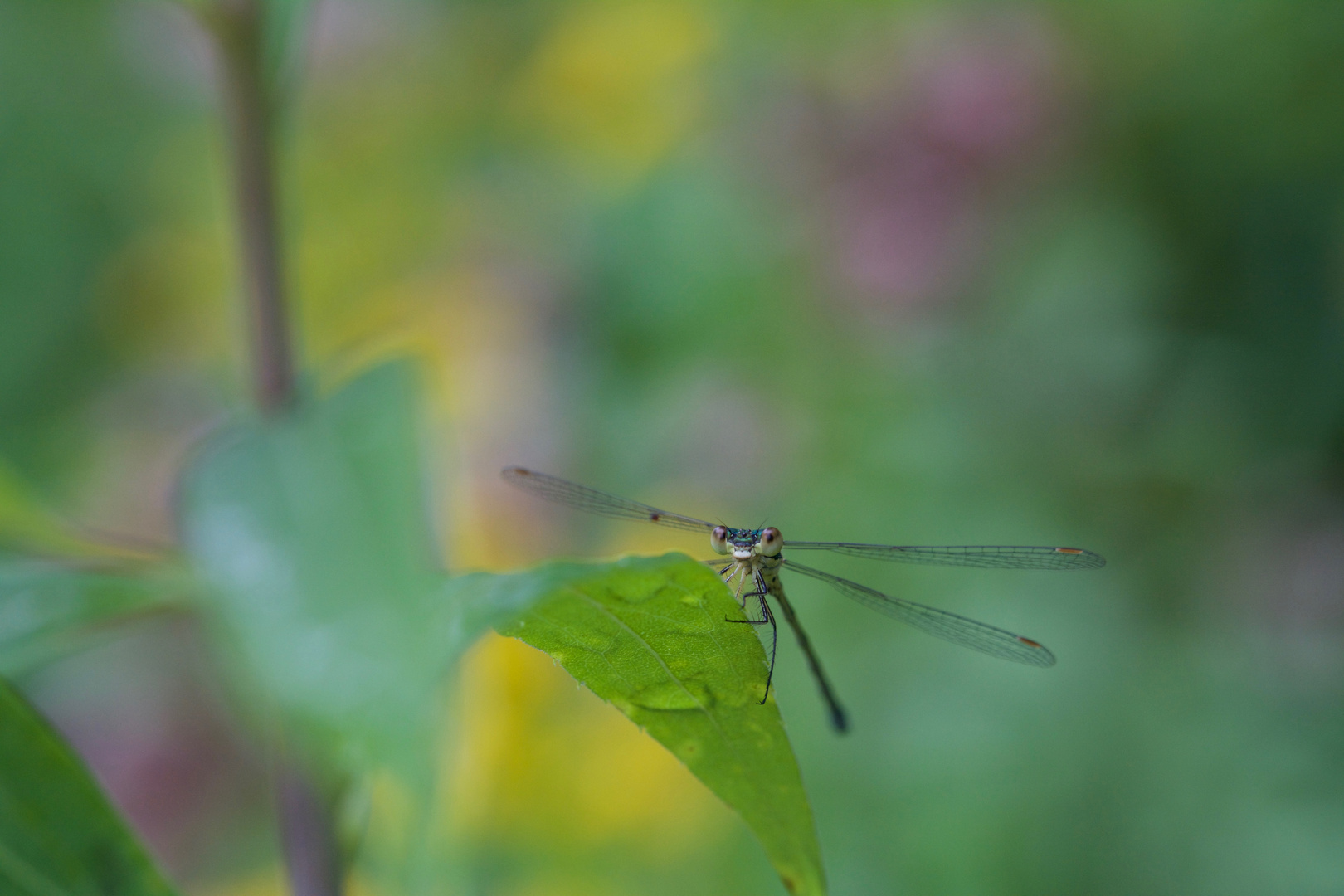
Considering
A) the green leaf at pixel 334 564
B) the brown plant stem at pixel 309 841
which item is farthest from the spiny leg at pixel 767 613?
the green leaf at pixel 334 564

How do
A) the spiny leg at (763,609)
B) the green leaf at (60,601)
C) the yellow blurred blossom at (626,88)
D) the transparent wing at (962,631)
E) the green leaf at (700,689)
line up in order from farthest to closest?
the yellow blurred blossom at (626,88)
the transparent wing at (962,631)
the spiny leg at (763,609)
the green leaf at (60,601)
the green leaf at (700,689)

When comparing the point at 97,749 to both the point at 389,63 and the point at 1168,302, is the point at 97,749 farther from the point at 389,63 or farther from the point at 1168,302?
the point at 1168,302

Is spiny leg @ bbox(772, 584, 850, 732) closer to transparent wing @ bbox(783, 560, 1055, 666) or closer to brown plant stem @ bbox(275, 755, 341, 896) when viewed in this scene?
transparent wing @ bbox(783, 560, 1055, 666)

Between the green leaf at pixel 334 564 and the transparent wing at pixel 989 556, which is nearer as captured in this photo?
the green leaf at pixel 334 564

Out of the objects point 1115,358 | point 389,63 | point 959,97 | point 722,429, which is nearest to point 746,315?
point 722,429

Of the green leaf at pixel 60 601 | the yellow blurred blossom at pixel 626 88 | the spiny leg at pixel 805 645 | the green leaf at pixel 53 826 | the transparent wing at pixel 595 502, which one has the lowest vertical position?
the green leaf at pixel 53 826

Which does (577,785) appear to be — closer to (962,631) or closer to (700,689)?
(962,631)

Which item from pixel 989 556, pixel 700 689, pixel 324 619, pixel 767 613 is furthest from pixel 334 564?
pixel 989 556

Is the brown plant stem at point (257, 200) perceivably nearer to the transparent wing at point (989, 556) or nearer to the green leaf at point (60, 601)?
the green leaf at point (60, 601)
